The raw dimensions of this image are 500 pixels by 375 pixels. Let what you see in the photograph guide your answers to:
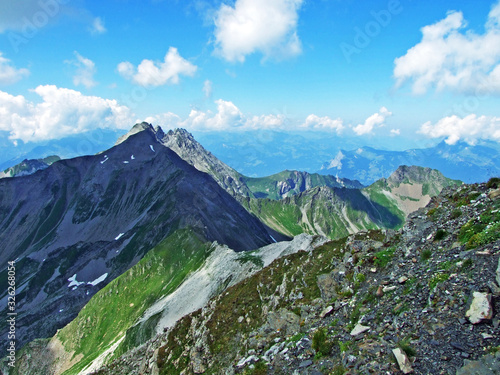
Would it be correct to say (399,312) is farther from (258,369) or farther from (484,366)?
(258,369)

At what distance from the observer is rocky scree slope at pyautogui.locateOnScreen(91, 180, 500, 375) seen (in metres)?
13.2

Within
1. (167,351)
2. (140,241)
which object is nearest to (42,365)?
(140,241)

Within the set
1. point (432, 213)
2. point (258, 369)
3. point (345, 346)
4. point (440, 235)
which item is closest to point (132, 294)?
point (258, 369)

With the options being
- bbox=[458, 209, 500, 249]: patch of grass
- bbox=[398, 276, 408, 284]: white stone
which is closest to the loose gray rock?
bbox=[398, 276, 408, 284]: white stone

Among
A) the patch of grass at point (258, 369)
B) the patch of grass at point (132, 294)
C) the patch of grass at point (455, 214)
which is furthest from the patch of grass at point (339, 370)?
the patch of grass at point (132, 294)

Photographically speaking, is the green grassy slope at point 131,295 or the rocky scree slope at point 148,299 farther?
the green grassy slope at point 131,295

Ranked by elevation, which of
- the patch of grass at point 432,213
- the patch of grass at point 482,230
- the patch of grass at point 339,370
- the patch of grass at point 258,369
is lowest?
the patch of grass at point 258,369

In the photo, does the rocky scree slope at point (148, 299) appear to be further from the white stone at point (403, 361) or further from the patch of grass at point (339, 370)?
the white stone at point (403, 361)

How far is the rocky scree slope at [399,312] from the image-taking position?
13.2 metres

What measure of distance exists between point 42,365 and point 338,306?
430 feet

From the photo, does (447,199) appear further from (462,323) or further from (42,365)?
(42,365)

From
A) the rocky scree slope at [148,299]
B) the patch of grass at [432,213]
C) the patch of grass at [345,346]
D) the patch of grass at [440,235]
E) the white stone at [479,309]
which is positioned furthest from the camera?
the rocky scree slope at [148,299]

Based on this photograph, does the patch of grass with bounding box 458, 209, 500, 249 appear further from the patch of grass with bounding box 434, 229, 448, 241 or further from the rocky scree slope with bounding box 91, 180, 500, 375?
the patch of grass with bounding box 434, 229, 448, 241

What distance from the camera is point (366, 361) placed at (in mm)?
14297
